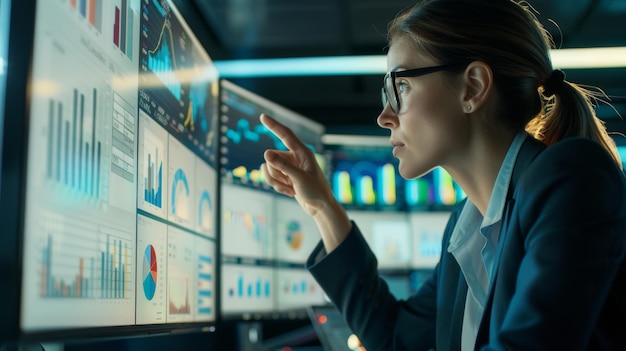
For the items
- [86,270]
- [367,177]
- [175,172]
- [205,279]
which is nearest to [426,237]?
[367,177]

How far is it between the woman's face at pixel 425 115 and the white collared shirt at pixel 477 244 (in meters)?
0.12

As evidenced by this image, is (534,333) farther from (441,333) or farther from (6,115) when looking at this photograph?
(6,115)

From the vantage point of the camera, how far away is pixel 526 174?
3.47ft

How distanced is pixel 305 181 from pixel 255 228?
1.98 ft

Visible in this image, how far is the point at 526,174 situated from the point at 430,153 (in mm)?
267

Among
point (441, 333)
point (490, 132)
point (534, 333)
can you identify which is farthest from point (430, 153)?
point (534, 333)

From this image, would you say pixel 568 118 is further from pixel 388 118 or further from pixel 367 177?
pixel 367 177

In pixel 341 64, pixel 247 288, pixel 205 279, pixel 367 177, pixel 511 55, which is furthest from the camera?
pixel 341 64

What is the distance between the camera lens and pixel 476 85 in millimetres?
1257

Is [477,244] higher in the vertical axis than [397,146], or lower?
lower

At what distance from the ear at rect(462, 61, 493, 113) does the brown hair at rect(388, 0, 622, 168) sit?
0.6 inches

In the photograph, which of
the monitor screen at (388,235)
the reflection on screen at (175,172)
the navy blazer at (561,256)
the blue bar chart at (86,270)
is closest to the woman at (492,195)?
the navy blazer at (561,256)

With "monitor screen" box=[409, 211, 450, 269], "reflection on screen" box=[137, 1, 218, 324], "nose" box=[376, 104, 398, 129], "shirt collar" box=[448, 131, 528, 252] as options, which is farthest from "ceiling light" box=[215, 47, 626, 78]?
"shirt collar" box=[448, 131, 528, 252]

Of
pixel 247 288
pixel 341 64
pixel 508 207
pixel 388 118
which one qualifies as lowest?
pixel 247 288
